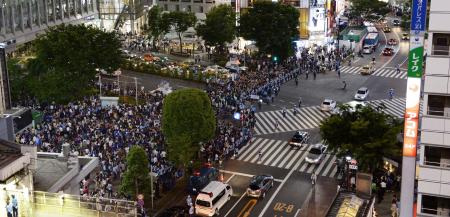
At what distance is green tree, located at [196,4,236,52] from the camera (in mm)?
83438

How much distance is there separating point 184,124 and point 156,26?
2128 inches

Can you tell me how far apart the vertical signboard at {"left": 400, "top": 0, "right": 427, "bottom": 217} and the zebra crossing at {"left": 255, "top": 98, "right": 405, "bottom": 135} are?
30924mm

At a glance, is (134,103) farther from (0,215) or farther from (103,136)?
(0,215)

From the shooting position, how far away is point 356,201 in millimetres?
32656

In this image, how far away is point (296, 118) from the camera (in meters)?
58.0

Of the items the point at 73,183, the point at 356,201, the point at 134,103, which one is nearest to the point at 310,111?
the point at 134,103

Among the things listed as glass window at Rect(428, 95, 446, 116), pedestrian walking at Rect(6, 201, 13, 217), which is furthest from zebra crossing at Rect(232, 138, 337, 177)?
pedestrian walking at Rect(6, 201, 13, 217)

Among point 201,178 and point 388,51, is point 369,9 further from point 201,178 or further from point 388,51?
point 201,178

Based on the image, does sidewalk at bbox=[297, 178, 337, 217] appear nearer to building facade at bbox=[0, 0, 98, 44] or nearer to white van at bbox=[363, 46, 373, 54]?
building facade at bbox=[0, 0, 98, 44]

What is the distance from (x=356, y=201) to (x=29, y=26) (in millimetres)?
63277

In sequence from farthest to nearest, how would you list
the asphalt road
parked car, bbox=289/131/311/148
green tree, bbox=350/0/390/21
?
green tree, bbox=350/0/390/21
parked car, bbox=289/131/311/148
the asphalt road

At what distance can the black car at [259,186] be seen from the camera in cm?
3925

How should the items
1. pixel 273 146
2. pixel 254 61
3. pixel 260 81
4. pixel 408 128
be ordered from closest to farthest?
pixel 408 128
pixel 273 146
pixel 260 81
pixel 254 61

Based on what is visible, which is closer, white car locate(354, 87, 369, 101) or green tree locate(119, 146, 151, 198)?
green tree locate(119, 146, 151, 198)
